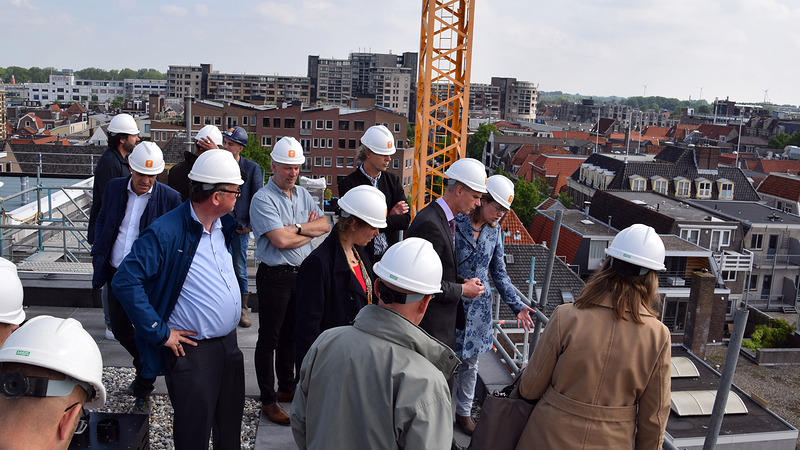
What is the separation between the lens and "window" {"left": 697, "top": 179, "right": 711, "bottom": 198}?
49031 millimetres

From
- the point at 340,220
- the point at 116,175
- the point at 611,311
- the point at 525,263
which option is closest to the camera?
the point at 611,311

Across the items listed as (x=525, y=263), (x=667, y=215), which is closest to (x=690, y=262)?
(x=667, y=215)

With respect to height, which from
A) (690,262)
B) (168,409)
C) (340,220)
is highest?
(340,220)

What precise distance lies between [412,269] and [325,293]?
4.06 feet

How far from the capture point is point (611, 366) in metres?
2.85

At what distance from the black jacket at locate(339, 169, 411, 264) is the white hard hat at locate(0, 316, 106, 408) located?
290 centimetres

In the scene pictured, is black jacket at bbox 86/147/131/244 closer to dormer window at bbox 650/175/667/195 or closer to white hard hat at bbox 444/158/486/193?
white hard hat at bbox 444/158/486/193

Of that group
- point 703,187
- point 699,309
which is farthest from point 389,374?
point 703,187

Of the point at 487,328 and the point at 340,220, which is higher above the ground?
the point at 340,220

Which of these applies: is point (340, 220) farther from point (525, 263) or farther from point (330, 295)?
point (525, 263)

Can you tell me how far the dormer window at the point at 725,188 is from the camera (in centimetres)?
4850

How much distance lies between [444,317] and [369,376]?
1638 millimetres

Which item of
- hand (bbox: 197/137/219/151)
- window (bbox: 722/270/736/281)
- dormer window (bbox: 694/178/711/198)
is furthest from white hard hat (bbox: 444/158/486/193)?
dormer window (bbox: 694/178/711/198)

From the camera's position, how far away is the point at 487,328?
4.43m
